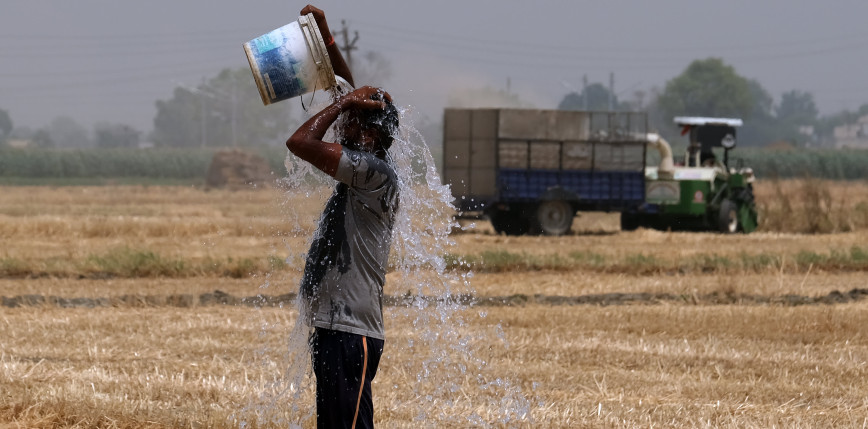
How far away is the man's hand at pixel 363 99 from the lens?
16.1 feet

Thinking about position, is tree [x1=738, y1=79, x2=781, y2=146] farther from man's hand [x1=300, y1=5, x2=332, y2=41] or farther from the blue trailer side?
man's hand [x1=300, y1=5, x2=332, y2=41]

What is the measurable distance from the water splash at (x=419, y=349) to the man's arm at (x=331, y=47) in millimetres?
287

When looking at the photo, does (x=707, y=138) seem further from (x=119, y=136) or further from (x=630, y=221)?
(x=119, y=136)

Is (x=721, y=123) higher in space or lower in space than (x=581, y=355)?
higher

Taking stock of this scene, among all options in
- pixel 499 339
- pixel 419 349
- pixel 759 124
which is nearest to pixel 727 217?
pixel 499 339

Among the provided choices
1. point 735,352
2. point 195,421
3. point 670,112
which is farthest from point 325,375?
point 670,112

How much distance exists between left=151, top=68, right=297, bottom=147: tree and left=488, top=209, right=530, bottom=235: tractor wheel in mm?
57084

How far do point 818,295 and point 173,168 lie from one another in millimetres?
56911

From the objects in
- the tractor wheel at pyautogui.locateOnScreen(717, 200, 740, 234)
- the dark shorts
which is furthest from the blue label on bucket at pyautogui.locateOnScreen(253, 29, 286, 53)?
the tractor wheel at pyautogui.locateOnScreen(717, 200, 740, 234)

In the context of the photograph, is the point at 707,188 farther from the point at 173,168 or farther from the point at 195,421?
the point at 173,168

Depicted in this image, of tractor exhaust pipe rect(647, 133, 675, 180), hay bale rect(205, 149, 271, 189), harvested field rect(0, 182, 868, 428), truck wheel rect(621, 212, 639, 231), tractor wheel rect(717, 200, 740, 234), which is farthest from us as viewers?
hay bale rect(205, 149, 271, 189)

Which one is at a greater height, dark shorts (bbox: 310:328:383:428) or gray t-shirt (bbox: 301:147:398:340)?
gray t-shirt (bbox: 301:147:398:340)

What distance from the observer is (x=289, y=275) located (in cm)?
1582

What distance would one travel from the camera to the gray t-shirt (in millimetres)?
4871
